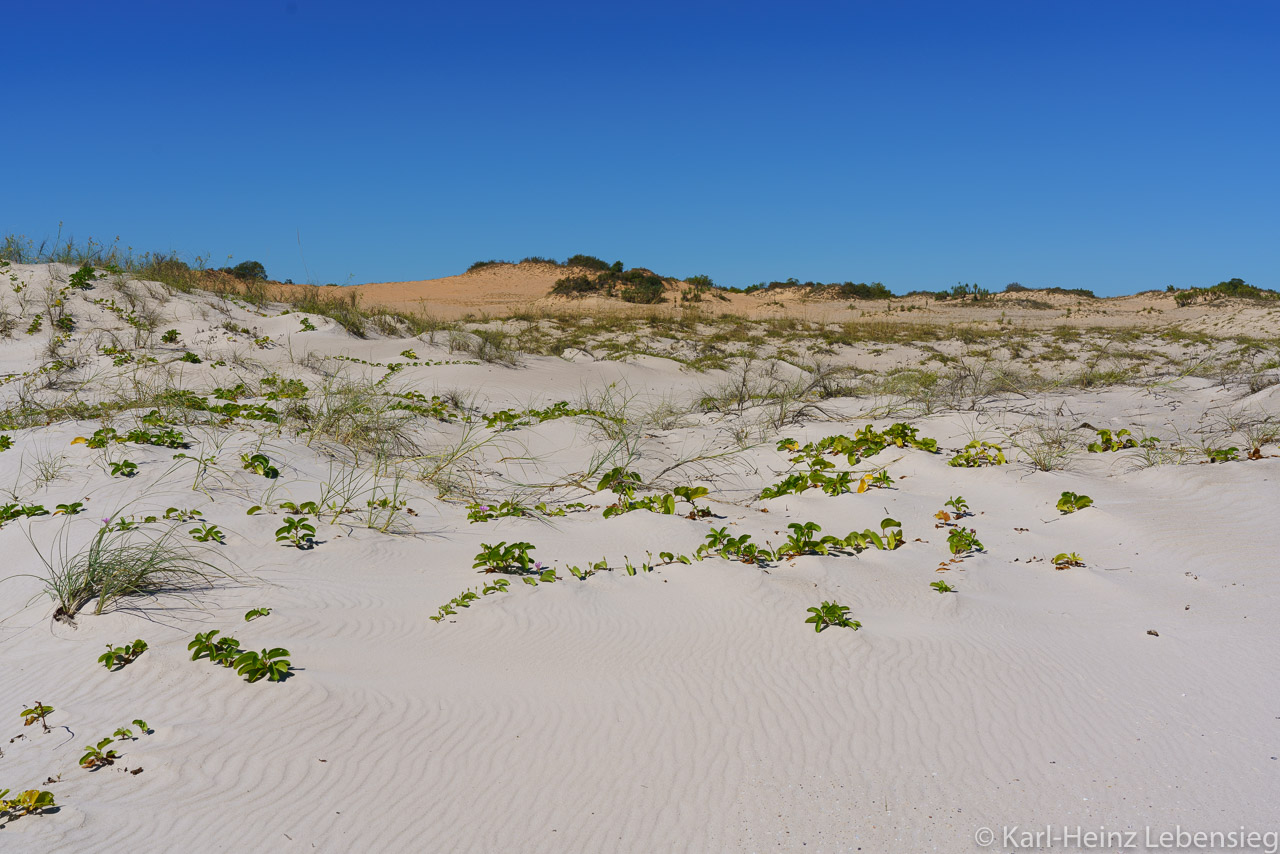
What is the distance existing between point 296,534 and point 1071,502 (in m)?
4.40

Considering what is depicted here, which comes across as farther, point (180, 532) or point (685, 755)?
point (180, 532)

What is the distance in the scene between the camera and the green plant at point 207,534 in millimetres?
3559

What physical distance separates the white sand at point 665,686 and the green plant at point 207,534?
0.06m

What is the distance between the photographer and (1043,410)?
6.85m

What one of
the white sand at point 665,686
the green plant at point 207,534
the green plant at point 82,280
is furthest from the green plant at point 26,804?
the green plant at point 82,280

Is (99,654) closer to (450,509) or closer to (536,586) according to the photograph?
(536,586)

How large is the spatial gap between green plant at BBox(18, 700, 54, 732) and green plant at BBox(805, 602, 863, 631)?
8.54 feet

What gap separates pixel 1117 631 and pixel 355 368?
8871 millimetres

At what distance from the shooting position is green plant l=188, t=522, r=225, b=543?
140 inches

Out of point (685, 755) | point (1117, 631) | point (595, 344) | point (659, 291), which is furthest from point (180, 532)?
point (659, 291)

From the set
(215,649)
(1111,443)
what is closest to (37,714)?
(215,649)

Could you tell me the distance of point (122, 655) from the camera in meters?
2.58


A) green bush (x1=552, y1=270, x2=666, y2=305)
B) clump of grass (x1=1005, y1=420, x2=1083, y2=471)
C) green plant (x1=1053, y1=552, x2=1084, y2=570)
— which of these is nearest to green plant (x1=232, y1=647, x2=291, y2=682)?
green plant (x1=1053, y1=552, x2=1084, y2=570)

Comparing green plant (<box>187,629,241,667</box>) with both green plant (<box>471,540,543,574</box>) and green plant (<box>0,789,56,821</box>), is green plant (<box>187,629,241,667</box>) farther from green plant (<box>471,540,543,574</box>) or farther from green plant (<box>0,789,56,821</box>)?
green plant (<box>471,540,543,574</box>)
